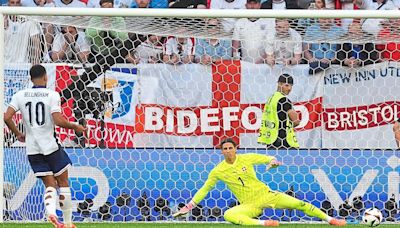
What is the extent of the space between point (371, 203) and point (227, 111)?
1892mm

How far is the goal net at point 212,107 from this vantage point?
39.5 feet

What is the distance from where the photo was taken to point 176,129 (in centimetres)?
1222

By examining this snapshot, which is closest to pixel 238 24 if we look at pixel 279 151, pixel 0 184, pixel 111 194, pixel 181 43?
pixel 181 43

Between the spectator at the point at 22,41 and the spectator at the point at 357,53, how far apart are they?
133 inches

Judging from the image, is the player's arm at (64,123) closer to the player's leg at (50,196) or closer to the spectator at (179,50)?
the player's leg at (50,196)

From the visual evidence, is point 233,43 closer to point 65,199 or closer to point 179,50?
point 179,50

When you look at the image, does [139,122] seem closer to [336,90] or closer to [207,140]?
[207,140]

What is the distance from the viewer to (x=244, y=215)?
11414 mm

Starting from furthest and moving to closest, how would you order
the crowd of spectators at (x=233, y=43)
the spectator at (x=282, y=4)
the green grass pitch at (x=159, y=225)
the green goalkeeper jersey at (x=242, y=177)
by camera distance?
the spectator at (x=282, y=4)
the crowd of spectators at (x=233, y=43)
the green goalkeeper jersey at (x=242, y=177)
the green grass pitch at (x=159, y=225)

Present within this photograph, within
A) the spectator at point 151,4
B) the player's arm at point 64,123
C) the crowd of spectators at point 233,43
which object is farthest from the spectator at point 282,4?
the player's arm at point 64,123

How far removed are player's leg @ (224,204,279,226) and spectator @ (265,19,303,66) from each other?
1748 millimetres

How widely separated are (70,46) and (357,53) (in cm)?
320

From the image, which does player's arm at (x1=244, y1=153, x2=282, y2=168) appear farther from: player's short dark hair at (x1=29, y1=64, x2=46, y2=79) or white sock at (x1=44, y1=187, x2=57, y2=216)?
player's short dark hair at (x1=29, y1=64, x2=46, y2=79)

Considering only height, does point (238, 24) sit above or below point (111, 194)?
above
